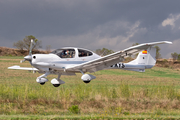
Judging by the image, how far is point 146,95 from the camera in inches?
965

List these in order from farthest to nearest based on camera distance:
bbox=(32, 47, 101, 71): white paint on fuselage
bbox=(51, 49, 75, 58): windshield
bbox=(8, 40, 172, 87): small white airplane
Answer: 1. bbox=(51, 49, 75, 58): windshield
2. bbox=(32, 47, 101, 71): white paint on fuselage
3. bbox=(8, 40, 172, 87): small white airplane

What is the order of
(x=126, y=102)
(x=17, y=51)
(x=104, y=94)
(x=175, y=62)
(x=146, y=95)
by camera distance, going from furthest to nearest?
(x=17, y=51)
(x=175, y=62)
(x=146, y=95)
(x=104, y=94)
(x=126, y=102)

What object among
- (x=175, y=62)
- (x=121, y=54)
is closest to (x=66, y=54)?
(x=121, y=54)

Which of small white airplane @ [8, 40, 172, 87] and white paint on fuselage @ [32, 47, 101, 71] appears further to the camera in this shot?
white paint on fuselage @ [32, 47, 101, 71]

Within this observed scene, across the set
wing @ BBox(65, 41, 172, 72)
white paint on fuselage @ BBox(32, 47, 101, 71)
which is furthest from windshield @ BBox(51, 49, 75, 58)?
wing @ BBox(65, 41, 172, 72)

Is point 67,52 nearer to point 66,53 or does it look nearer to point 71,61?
point 66,53

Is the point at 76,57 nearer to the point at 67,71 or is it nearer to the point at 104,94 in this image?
the point at 67,71

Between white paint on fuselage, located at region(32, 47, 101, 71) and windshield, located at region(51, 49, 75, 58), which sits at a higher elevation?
windshield, located at region(51, 49, 75, 58)

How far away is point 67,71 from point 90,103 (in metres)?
3.78

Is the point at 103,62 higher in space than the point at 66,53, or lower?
lower

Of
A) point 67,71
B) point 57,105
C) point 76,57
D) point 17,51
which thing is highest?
point 17,51

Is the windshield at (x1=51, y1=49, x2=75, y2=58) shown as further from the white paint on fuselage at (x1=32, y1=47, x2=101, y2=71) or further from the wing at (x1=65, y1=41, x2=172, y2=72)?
the wing at (x1=65, y1=41, x2=172, y2=72)

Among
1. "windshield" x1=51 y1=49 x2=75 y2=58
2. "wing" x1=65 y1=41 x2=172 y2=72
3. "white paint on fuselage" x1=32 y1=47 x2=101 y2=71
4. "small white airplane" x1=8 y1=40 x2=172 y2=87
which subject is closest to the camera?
"wing" x1=65 y1=41 x2=172 y2=72

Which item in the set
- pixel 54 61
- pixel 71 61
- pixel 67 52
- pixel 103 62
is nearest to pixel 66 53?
pixel 67 52
